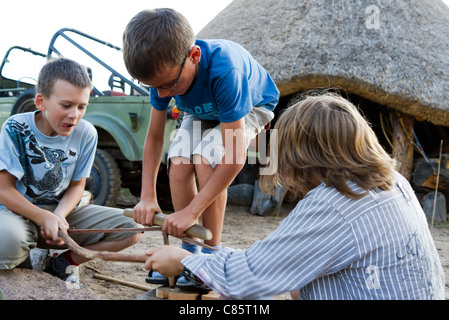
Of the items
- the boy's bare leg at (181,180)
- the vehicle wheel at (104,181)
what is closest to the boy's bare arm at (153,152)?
the boy's bare leg at (181,180)

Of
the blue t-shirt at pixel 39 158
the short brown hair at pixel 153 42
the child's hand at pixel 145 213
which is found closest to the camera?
the short brown hair at pixel 153 42

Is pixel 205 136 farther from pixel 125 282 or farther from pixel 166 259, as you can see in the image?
pixel 125 282

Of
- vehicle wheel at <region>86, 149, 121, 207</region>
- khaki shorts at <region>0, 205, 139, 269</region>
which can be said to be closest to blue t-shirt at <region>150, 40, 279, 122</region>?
khaki shorts at <region>0, 205, 139, 269</region>

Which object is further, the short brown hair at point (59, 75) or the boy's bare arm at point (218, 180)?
the short brown hair at point (59, 75)

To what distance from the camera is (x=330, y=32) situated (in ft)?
18.4

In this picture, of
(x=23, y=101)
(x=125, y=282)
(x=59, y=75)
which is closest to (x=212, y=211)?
(x=125, y=282)

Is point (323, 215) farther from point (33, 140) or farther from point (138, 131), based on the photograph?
point (138, 131)

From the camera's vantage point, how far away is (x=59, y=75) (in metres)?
2.21

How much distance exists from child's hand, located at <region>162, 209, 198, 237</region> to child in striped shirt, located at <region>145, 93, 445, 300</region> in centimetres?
26

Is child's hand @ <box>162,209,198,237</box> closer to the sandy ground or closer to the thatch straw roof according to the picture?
the sandy ground

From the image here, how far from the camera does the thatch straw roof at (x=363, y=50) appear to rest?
17.4 ft

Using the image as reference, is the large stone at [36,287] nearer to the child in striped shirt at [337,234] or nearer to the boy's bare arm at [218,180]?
the boy's bare arm at [218,180]

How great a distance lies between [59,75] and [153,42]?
2.68 ft
